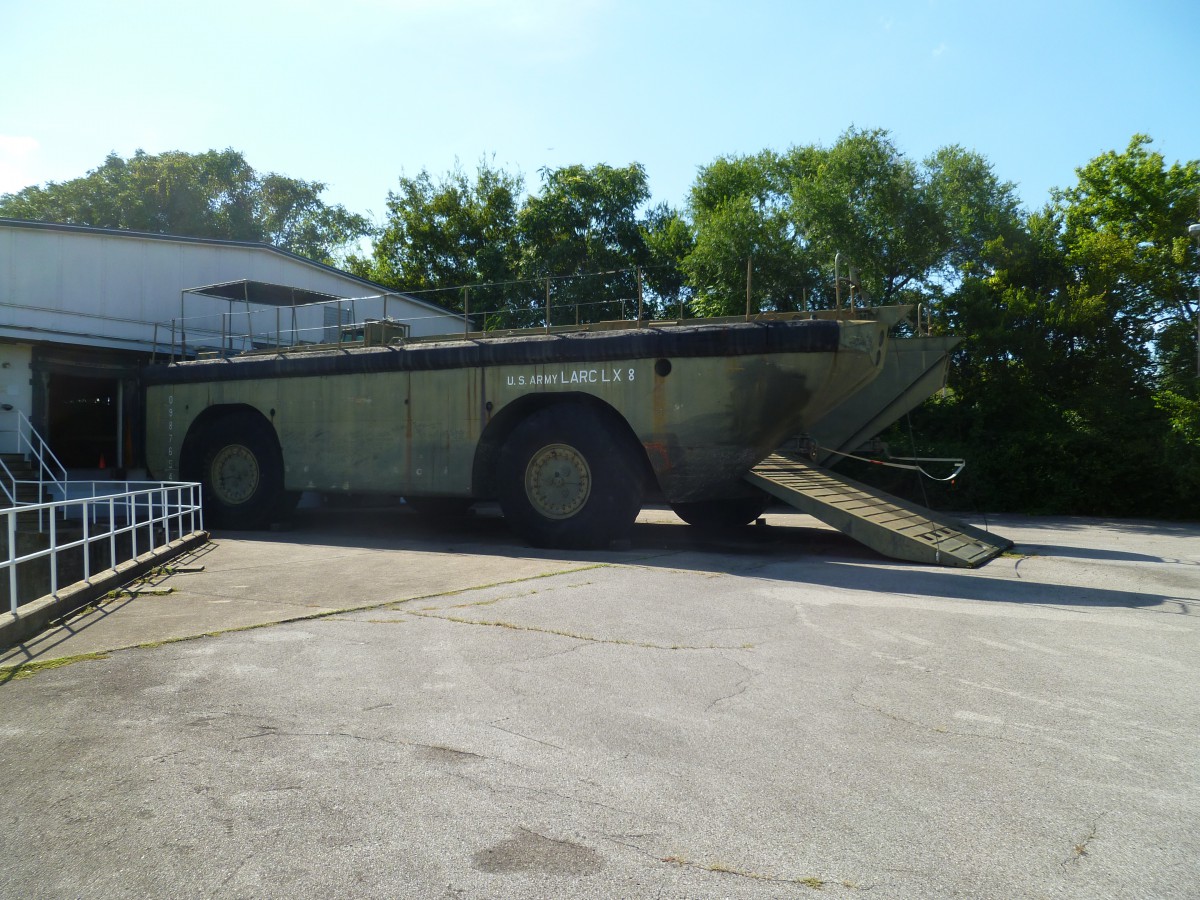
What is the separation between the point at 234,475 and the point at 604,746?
12.4m

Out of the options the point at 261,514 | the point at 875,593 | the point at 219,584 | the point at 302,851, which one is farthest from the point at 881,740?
the point at 261,514

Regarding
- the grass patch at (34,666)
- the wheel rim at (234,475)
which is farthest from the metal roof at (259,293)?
the grass patch at (34,666)

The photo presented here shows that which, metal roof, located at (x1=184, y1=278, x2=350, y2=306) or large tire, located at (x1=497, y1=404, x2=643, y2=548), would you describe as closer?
large tire, located at (x1=497, y1=404, x2=643, y2=548)

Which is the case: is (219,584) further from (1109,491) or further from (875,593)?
(1109,491)

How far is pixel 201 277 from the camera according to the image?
19.6 meters

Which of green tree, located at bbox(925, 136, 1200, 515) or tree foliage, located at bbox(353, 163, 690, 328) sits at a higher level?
tree foliage, located at bbox(353, 163, 690, 328)

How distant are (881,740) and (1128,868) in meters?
1.36

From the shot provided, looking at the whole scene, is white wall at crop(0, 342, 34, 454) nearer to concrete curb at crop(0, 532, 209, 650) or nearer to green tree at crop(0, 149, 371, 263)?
concrete curb at crop(0, 532, 209, 650)

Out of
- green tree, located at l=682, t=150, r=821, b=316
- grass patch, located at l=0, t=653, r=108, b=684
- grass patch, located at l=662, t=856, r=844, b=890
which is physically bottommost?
grass patch, located at l=662, t=856, r=844, b=890

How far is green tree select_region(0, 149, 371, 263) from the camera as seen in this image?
4562cm

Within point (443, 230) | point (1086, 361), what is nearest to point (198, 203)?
point (443, 230)

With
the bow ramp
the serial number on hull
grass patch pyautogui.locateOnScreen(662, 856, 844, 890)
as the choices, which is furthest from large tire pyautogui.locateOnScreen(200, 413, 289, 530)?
grass patch pyautogui.locateOnScreen(662, 856, 844, 890)

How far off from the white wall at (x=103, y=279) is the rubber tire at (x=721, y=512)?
5.55 metres

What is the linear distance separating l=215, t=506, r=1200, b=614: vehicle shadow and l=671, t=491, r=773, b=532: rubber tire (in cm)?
17
